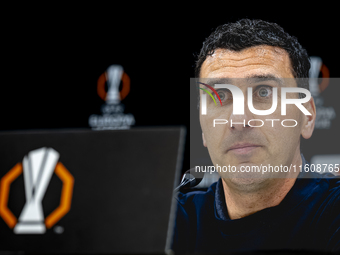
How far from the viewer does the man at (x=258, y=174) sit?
43.2 inches

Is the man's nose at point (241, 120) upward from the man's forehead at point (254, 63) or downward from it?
downward

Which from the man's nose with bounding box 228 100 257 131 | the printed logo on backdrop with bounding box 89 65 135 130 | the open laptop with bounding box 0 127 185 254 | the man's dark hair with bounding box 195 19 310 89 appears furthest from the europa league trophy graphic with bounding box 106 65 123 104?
the open laptop with bounding box 0 127 185 254

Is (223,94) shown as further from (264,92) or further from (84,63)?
(84,63)

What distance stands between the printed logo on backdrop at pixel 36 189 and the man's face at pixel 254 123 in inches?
19.6

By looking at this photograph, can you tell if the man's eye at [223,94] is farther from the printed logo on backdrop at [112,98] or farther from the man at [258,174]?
the printed logo on backdrop at [112,98]

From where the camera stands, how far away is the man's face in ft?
3.61

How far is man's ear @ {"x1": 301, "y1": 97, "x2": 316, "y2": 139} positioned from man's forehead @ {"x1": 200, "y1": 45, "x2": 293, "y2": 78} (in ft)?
0.37

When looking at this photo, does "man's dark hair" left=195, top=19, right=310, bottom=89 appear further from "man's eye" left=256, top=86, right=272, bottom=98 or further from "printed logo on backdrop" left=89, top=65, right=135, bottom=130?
"printed logo on backdrop" left=89, top=65, right=135, bottom=130

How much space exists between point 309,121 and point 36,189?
A: 845 millimetres

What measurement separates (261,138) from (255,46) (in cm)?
30

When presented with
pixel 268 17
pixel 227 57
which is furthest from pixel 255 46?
pixel 268 17

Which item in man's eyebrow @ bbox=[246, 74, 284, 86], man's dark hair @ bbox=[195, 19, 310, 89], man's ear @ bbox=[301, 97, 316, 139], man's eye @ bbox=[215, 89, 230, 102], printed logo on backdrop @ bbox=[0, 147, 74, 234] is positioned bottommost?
printed logo on backdrop @ bbox=[0, 147, 74, 234]

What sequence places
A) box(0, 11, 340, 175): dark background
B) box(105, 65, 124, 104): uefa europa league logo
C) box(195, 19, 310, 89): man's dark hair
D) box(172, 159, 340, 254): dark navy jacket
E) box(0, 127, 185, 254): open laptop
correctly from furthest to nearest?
1. box(105, 65, 124, 104): uefa europa league logo
2. box(0, 11, 340, 175): dark background
3. box(195, 19, 310, 89): man's dark hair
4. box(172, 159, 340, 254): dark navy jacket
5. box(0, 127, 185, 254): open laptop

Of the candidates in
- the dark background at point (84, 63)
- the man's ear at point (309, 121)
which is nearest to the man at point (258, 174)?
the man's ear at point (309, 121)
